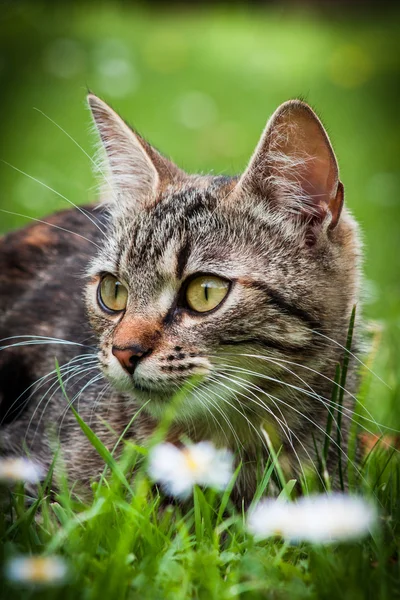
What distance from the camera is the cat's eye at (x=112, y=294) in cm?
229

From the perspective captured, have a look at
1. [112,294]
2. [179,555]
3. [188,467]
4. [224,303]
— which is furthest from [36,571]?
[112,294]

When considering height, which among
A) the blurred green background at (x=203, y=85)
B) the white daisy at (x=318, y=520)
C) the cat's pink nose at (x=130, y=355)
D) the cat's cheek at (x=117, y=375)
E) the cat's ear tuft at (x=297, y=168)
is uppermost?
the blurred green background at (x=203, y=85)

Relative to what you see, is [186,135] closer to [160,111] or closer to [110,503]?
[160,111]

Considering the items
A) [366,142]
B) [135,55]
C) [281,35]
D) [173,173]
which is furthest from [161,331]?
[281,35]

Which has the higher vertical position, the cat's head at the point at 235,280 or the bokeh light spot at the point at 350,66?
the bokeh light spot at the point at 350,66

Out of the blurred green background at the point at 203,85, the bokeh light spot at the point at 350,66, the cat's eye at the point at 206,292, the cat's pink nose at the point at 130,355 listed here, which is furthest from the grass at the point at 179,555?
the bokeh light spot at the point at 350,66

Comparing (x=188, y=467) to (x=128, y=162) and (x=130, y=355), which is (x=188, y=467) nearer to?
(x=130, y=355)

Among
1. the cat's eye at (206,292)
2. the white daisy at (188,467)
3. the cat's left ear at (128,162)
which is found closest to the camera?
the white daisy at (188,467)

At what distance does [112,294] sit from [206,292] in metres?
0.36

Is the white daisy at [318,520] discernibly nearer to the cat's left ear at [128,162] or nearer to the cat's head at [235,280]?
the cat's head at [235,280]

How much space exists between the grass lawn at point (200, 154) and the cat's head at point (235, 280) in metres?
0.27

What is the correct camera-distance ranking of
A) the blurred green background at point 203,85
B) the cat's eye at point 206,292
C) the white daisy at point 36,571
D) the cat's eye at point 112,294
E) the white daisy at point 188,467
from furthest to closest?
1. the blurred green background at point 203,85
2. the cat's eye at point 112,294
3. the cat's eye at point 206,292
4. the white daisy at point 188,467
5. the white daisy at point 36,571

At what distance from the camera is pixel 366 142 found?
830 centimetres

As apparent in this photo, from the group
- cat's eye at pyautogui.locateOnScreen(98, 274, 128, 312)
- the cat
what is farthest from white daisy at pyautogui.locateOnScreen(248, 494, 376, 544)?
cat's eye at pyautogui.locateOnScreen(98, 274, 128, 312)
